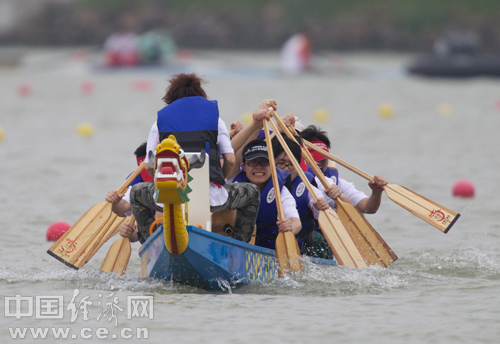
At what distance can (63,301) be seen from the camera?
17.6 ft

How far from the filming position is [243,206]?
5555 mm

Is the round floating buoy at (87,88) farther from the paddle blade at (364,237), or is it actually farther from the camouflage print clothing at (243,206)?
the camouflage print clothing at (243,206)

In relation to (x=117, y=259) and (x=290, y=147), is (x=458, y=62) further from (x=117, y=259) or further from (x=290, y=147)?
(x=117, y=259)

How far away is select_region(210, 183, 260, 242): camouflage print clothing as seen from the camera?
541cm

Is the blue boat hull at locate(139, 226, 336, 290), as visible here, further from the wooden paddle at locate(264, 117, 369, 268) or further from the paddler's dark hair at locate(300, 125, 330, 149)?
the paddler's dark hair at locate(300, 125, 330, 149)

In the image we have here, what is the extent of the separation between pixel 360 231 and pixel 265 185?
0.94 meters

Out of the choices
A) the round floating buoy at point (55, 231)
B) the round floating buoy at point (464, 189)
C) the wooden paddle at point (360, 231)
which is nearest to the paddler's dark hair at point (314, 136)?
the wooden paddle at point (360, 231)

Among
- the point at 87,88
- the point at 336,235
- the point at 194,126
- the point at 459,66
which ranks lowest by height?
the point at 336,235

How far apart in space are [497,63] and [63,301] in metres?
20.6

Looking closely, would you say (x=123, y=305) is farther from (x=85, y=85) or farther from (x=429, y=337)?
(x=85, y=85)

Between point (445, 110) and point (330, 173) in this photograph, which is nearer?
point (330, 173)

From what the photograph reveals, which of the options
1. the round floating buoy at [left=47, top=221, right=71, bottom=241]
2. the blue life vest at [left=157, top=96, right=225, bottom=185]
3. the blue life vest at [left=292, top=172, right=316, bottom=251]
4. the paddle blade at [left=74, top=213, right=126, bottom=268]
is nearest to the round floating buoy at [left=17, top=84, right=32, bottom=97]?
the round floating buoy at [left=47, top=221, right=71, bottom=241]

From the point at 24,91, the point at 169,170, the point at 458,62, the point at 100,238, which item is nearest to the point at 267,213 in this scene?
the point at 100,238

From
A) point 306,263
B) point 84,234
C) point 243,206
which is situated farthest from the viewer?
point 84,234
